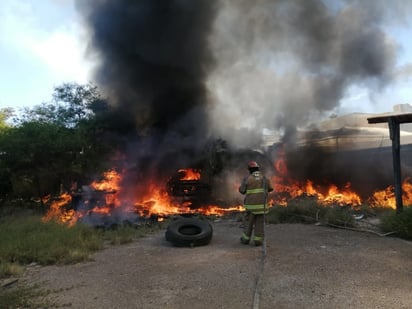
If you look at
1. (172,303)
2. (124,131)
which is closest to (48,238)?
(172,303)

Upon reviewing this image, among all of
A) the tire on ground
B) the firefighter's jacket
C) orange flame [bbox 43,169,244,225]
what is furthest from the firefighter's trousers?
orange flame [bbox 43,169,244,225]

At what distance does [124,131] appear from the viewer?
17.1 metres

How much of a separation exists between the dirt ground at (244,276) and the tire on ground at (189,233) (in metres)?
0.19

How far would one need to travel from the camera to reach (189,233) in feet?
28.3

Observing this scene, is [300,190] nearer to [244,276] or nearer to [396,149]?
[396,149]

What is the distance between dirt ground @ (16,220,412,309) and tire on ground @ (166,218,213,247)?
191mm

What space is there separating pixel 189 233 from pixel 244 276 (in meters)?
3.29

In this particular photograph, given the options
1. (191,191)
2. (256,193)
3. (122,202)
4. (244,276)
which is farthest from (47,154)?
(244,276)

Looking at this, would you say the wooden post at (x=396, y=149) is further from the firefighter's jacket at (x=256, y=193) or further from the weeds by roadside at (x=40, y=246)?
the weeds by roadside at (x=40, y=246)

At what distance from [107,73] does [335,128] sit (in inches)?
449

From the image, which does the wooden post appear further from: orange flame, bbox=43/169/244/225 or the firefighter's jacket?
orange flame, bbox=43/169/244/225

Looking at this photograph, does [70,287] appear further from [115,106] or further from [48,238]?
[115,106]

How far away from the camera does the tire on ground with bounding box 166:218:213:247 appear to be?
8039 mm

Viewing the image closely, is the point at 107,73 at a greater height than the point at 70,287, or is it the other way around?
the point at 107,73
